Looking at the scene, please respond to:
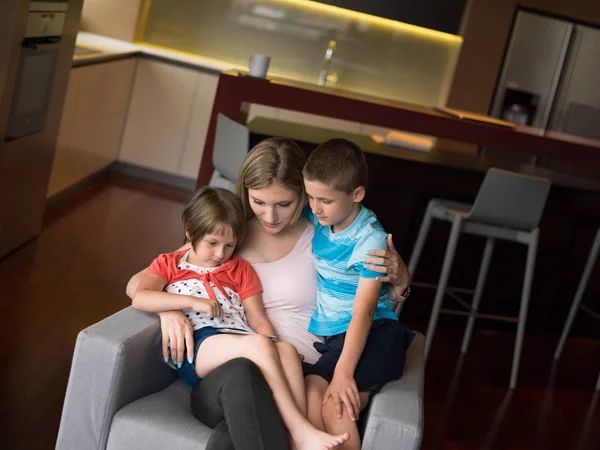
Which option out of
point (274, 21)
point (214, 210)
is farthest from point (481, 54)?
point (214, 210)

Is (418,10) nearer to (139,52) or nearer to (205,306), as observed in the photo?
(139,52)

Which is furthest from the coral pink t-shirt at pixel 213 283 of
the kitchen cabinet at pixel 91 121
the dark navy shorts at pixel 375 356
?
the kitchen cabinet at pixel 91 121

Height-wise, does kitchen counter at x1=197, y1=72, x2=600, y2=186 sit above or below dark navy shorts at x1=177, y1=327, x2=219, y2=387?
above

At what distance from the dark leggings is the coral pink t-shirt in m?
0.20

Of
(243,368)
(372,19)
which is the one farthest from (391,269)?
(372,19)

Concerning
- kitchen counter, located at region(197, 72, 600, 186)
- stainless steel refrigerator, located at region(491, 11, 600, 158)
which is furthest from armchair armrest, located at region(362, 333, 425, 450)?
stainless steel refrigerator, located at region(491, 11, 600, 158)

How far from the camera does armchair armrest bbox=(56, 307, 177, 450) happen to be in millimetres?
1893

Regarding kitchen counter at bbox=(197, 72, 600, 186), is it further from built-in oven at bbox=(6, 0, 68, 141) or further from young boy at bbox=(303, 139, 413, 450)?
young boy at bbox=(303, 139, 413, 450)

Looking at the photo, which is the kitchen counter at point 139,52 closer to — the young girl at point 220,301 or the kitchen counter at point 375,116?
the kitchen counter at point 375,116

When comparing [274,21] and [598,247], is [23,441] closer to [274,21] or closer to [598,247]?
[598,247]

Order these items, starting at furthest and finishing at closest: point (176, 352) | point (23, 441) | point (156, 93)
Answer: point (156, 93)
point (23, 441)
point (176, 352)

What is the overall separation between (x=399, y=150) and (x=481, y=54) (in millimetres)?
2495

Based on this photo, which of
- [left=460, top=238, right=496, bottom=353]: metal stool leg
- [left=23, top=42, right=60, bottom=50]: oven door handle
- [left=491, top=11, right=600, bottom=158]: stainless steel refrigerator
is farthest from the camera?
[left=491, top=11, right=600, bottom=158]: stainless steel refrigerator

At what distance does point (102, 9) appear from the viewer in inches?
257
